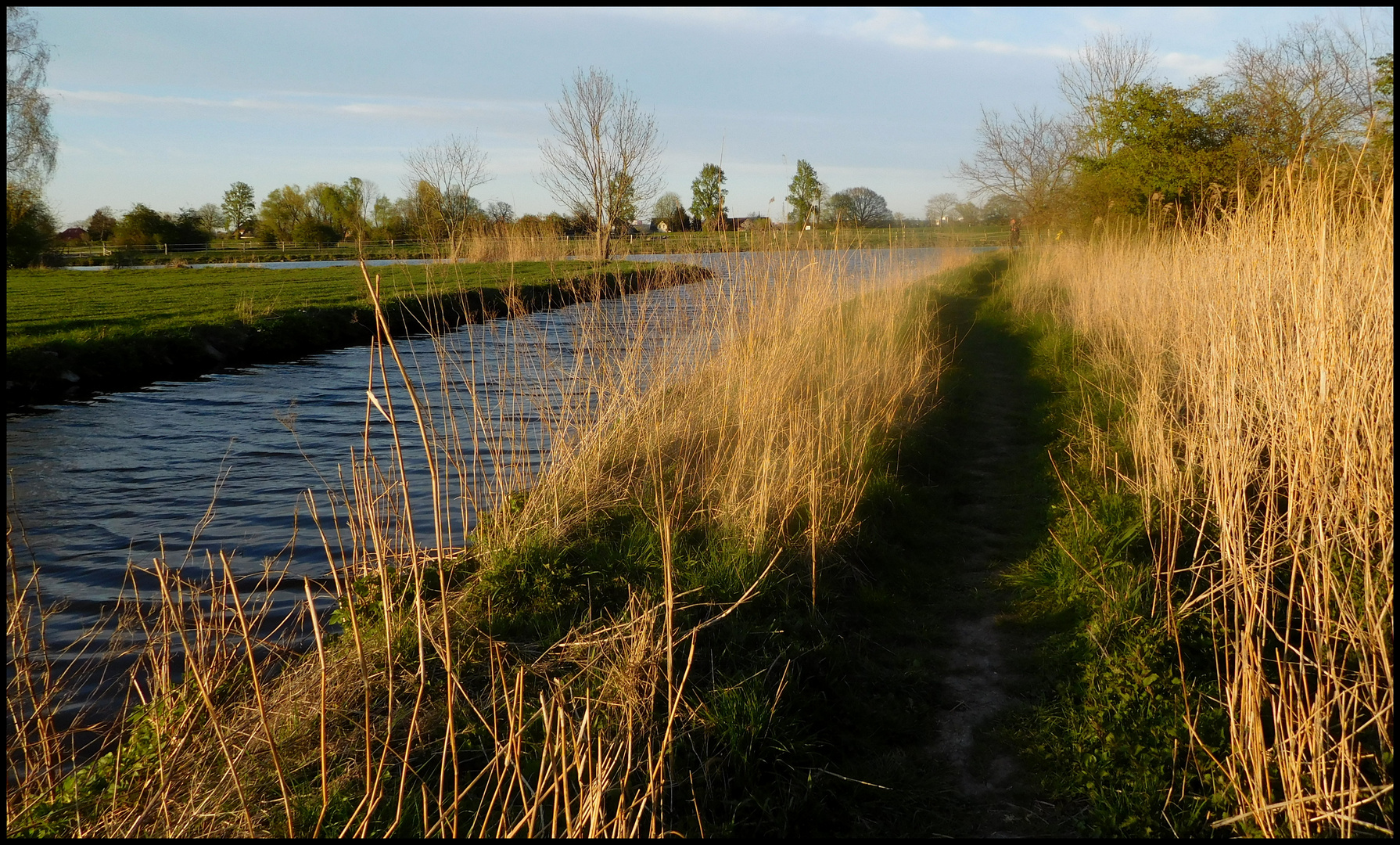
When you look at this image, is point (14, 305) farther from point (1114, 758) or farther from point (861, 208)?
point (1114, 758)

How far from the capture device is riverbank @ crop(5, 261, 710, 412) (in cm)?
897

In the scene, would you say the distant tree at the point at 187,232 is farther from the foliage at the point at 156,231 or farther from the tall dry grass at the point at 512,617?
the tall dry grass at the point at 512,617

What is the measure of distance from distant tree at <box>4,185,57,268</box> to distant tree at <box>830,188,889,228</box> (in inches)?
878

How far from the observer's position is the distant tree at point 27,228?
2247 centimetres

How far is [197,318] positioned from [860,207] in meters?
9.88

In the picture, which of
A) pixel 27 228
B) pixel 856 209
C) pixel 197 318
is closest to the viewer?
pixel 856 209

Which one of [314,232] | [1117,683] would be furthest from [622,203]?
[314,232]

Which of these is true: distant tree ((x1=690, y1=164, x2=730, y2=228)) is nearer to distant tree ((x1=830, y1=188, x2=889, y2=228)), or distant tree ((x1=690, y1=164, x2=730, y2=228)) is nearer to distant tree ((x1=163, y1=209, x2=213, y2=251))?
distant tree ((x1=830, y1=188, x2=889, y2=228))

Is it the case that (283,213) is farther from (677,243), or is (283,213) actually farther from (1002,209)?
(677,243)

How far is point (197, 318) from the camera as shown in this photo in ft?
40.7

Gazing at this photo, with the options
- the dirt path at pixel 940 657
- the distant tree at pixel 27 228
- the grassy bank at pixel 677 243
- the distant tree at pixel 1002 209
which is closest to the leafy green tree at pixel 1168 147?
the grassy bank at pixel 677 243

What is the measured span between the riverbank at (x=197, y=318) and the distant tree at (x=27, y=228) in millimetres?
3847

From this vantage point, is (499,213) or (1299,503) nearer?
(1299,503)

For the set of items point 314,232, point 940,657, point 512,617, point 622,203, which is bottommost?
point 940,657
